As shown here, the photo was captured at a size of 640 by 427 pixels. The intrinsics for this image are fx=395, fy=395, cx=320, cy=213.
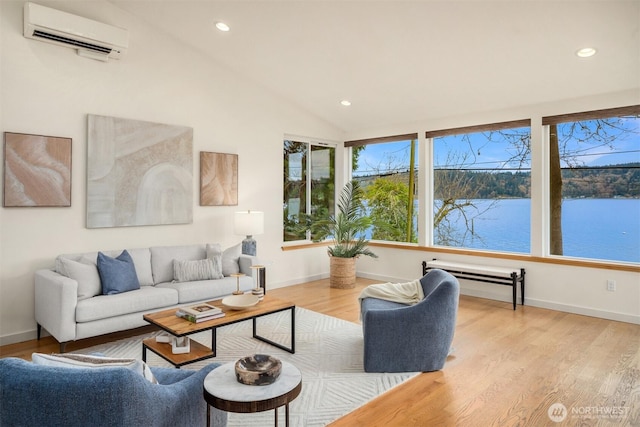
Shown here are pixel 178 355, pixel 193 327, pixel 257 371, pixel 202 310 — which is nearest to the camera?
pixel 257 371

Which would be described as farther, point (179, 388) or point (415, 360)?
point (415, 360)

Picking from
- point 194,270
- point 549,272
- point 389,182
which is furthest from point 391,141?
point 194,270

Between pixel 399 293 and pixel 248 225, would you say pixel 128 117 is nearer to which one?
pixel 248 225

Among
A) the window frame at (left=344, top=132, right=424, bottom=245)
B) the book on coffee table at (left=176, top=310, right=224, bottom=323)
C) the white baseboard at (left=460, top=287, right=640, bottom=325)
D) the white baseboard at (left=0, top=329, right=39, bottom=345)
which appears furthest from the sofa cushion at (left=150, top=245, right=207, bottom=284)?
the white baseboard at (left=460, top=287, right=640, bottom=325)

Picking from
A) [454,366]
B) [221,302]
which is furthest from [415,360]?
[221,302]

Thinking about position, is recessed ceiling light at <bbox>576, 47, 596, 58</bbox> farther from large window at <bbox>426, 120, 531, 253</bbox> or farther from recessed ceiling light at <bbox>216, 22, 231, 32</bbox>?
recessed ceiling light at <bbox>216, 22, 231, 32</bbox>

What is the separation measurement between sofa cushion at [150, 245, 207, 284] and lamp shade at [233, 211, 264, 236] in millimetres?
651

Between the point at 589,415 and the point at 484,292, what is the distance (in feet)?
9.56

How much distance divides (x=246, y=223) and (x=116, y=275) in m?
1.62

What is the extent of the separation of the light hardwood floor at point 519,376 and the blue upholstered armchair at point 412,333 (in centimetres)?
15

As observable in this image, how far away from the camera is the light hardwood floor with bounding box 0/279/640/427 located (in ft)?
7.92

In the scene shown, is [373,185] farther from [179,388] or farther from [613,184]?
[179,388]

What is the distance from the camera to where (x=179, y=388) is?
1.67 m

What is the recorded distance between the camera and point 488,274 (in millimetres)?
4973
